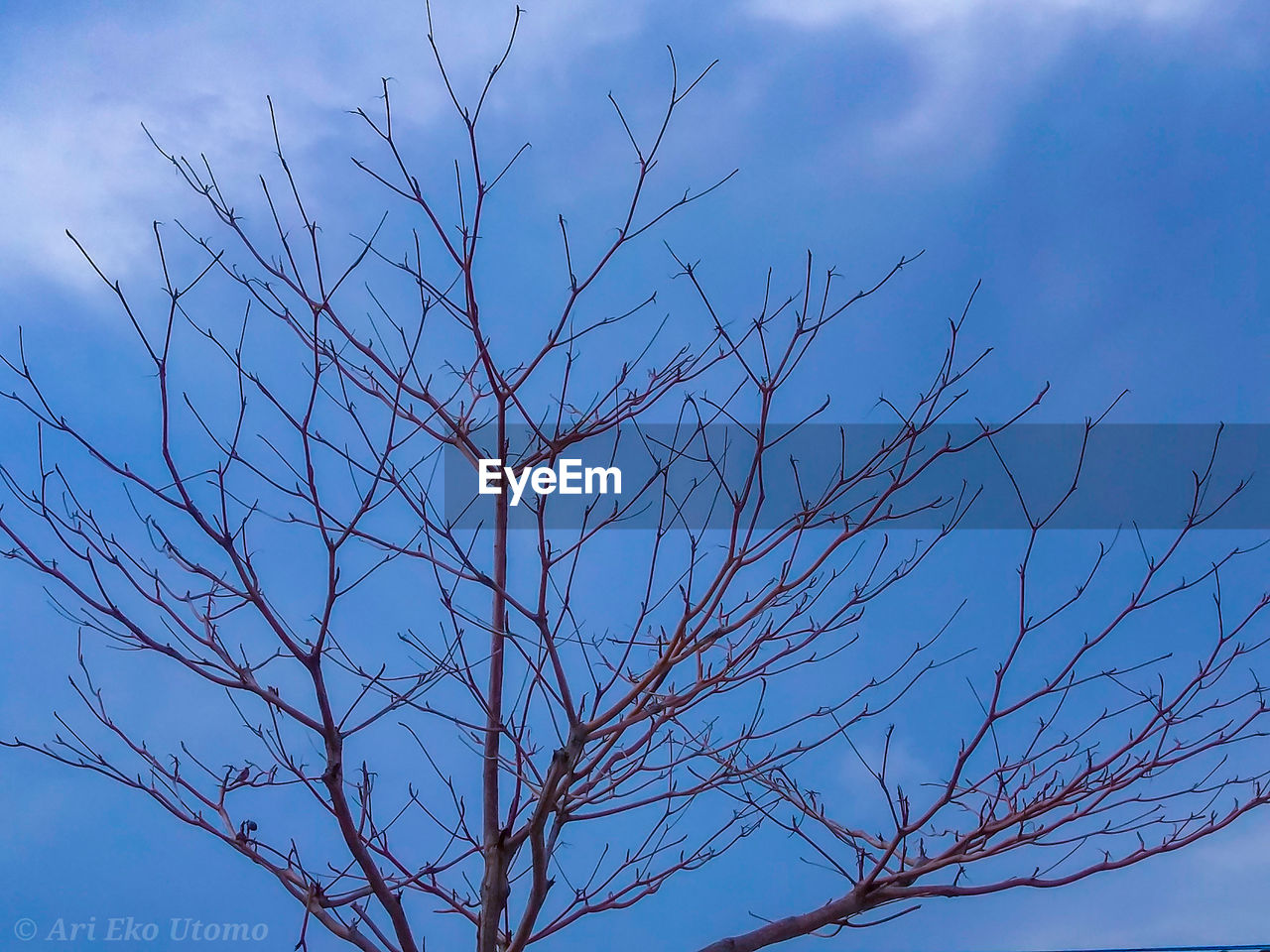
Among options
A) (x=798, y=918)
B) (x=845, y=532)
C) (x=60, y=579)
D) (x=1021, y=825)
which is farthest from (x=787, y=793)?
(x=60, y=579)

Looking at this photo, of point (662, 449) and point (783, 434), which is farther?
point (662, 449)

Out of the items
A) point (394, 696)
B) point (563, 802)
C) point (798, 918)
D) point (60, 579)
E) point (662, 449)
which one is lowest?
point (798, 918)

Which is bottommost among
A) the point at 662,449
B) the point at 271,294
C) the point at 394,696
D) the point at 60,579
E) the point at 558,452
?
the point at 394,696

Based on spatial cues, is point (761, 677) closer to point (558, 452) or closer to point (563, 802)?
point (563, 802)

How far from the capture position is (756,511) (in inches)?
85.6

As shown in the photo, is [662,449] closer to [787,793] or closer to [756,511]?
[756,511]

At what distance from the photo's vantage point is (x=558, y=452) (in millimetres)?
2867

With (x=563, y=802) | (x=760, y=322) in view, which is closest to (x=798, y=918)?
(x=563, y=802)

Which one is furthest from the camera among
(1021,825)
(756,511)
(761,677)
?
(761,677)

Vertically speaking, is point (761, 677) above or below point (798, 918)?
above

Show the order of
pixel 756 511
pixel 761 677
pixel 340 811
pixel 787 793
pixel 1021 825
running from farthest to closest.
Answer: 1. pixel 787 793
2. pixel 761 677
3. pixel 1021 825
4. pixel 340 811
5. pixel 756 511

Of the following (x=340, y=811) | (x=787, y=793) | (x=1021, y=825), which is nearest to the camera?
(x=340, y=811)

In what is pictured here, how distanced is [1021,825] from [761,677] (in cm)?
70

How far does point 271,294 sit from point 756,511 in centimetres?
147
